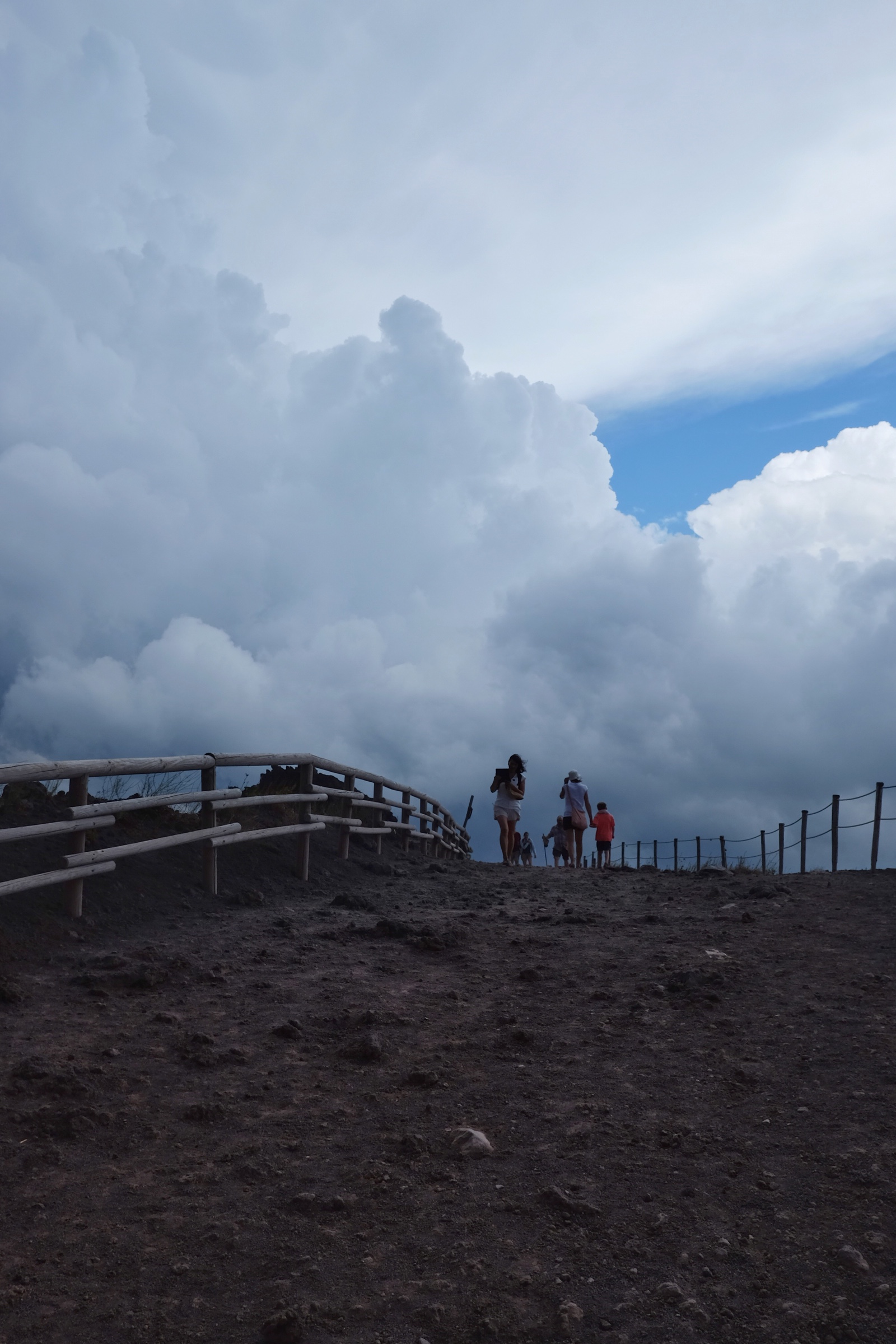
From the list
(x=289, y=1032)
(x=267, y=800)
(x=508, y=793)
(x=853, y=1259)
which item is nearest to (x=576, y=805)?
(x=508, y=793)

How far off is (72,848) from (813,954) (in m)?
5.09

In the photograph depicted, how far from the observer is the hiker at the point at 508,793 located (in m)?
16.0

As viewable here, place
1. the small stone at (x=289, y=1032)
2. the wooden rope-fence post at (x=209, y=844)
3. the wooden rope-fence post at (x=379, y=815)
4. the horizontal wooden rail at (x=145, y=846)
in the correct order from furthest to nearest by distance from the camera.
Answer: the wooden rope-fence post at (x=379, y=815)
the wooden rope-fence post at (x=209, y=844)
the horizontal wooden rail at (x=145, y=846)
the small stone at (x=289, y=1032)

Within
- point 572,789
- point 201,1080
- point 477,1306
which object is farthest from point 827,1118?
point 572,789

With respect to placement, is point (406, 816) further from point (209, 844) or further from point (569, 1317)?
point (569, 1317)

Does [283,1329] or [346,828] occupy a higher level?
[346,828]

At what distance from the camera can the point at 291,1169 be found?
371cm

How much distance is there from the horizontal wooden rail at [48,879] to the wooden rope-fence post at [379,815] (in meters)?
6.38

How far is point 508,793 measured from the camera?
52.6ft

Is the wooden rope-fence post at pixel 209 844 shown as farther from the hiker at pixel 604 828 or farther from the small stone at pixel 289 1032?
the hiker at pixel 604 828

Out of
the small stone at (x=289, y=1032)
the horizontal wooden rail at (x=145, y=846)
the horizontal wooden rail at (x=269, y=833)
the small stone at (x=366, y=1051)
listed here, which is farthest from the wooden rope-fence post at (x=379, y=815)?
the small stone at (x=366, y=1051)

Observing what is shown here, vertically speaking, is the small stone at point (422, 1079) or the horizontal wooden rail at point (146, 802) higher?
the horizontal wooden rail at point (146, 802)

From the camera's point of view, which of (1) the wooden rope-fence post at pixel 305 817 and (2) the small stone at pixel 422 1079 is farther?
(1) the wooden rope-fence post at pixel 305 817

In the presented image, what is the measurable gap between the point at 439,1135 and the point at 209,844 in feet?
16.6
